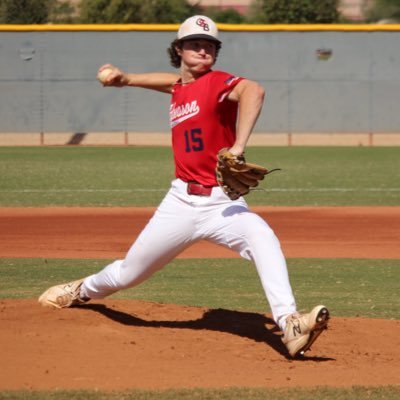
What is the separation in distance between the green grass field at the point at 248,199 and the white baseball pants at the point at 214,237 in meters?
0.68

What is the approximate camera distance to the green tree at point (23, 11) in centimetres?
3000

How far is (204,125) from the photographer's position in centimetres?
593

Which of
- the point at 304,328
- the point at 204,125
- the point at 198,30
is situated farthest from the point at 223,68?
the point at 304,328

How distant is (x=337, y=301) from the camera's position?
8.20 meters

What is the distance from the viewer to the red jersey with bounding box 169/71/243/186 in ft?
19.3

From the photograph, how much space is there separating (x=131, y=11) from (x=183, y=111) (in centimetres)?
2853

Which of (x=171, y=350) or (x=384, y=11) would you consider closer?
(x=171, y=350)

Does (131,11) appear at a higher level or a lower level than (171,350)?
higher

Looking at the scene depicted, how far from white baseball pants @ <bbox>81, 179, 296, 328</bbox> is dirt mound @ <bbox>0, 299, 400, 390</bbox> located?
Answer: 38 centimetres

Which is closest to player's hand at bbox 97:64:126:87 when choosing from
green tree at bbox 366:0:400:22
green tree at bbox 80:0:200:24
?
green tree at bbox 80:0:200:24

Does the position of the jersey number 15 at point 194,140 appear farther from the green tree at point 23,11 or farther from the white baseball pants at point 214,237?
the green tree at point 23,11

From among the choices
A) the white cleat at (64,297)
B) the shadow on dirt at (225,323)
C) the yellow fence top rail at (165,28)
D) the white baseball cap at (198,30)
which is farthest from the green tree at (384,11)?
the white baseball cap at (198,30)

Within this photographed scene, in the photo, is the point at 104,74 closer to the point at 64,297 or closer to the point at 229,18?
the point at 64,297

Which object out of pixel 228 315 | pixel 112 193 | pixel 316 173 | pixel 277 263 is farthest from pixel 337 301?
pixel 316 173
